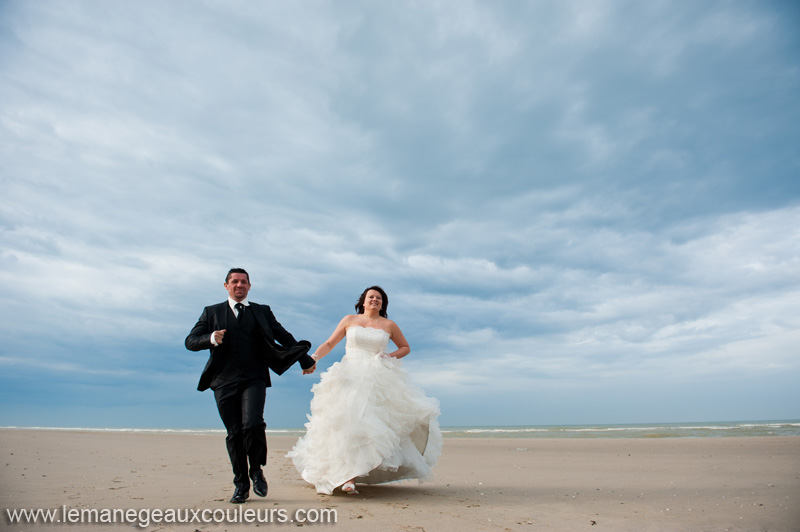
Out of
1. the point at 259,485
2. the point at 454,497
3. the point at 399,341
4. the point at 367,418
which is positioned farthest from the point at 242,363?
the point at 454,497

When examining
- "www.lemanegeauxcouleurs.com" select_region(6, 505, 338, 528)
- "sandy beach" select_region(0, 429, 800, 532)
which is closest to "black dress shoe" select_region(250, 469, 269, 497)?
"sandy beach" select_region(0, 429, 800, 532)

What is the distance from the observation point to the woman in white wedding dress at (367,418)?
18.6 feet

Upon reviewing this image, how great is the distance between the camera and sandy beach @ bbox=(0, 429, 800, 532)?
177 inches

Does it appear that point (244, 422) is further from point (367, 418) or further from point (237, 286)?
point (237, 286)

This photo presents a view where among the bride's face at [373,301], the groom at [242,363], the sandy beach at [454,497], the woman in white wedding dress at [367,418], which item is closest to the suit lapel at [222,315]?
the groom at [242,363]

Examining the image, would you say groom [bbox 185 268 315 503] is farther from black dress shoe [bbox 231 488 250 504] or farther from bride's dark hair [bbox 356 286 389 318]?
bride's dark hair [bbox 356 286 389 318]

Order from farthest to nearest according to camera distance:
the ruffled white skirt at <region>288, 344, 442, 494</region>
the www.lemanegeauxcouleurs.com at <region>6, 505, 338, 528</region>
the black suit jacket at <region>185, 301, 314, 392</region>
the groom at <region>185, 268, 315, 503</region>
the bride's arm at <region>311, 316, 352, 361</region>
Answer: the bride's arm at <region>311, 316, 352, 361</region>
the ruffled white skirt at <region>288, 344, 442, 494</region>
the black suit jacket at <region>185, 301, 314, 392</region>
the groom at <region>185, 268, 315, 503</region>
the www.lemanegeauxcouleurs.com at <region>6, 505, 338, 528</region>

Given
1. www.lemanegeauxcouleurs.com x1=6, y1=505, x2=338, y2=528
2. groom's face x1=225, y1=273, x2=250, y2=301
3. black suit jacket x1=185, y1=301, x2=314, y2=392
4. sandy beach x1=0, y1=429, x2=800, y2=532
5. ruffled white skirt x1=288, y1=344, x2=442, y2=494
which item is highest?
groom's face x1=225, y1=273, x2=250, y2=301

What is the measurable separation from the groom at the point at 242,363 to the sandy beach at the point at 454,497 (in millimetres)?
461

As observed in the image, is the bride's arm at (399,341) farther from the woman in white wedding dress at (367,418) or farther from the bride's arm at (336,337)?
the bride's arm at (336,337)

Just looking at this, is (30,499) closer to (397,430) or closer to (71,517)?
(71,517)

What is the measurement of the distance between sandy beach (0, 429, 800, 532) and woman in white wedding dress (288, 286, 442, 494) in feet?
0.96

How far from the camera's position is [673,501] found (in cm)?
580

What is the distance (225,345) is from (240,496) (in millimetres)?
1516
